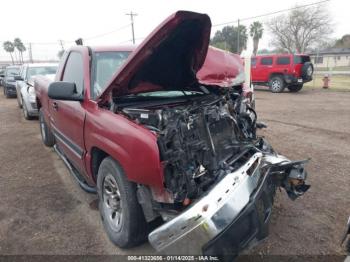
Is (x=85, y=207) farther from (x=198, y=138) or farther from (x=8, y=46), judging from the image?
(x=8, y=46)

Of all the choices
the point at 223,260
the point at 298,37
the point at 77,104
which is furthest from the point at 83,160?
the point at 298,37

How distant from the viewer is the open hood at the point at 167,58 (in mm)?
2738

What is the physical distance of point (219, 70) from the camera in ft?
13.4

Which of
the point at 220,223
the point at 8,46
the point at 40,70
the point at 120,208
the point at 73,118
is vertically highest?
the point at 8,46

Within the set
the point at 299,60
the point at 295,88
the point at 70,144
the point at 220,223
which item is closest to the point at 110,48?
the point at 70,144

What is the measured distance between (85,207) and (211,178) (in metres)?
1.98

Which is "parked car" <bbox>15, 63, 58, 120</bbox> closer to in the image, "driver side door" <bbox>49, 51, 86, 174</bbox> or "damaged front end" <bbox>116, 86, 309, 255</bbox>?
"driver side door" <bbox>49, 51, 86, 174</bbox>

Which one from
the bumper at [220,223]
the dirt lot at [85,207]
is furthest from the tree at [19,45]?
the bumper at [220,223]

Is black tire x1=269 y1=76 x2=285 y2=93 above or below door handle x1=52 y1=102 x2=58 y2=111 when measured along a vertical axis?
below

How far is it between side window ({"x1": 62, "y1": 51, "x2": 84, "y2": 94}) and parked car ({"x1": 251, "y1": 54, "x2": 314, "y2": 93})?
595 inches

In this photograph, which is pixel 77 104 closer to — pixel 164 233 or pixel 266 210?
pixel 164 233

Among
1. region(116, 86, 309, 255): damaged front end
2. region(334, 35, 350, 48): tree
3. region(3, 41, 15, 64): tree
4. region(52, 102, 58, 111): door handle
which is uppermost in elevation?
region(3, 41, 15, 64): tree

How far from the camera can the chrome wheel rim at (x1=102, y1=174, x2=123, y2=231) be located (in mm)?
3045

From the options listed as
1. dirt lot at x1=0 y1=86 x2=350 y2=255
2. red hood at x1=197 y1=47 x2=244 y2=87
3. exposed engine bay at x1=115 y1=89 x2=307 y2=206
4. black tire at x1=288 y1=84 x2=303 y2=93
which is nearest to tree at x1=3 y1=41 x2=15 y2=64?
black tire at x1=288 y1=84 x2=303 y2=93
